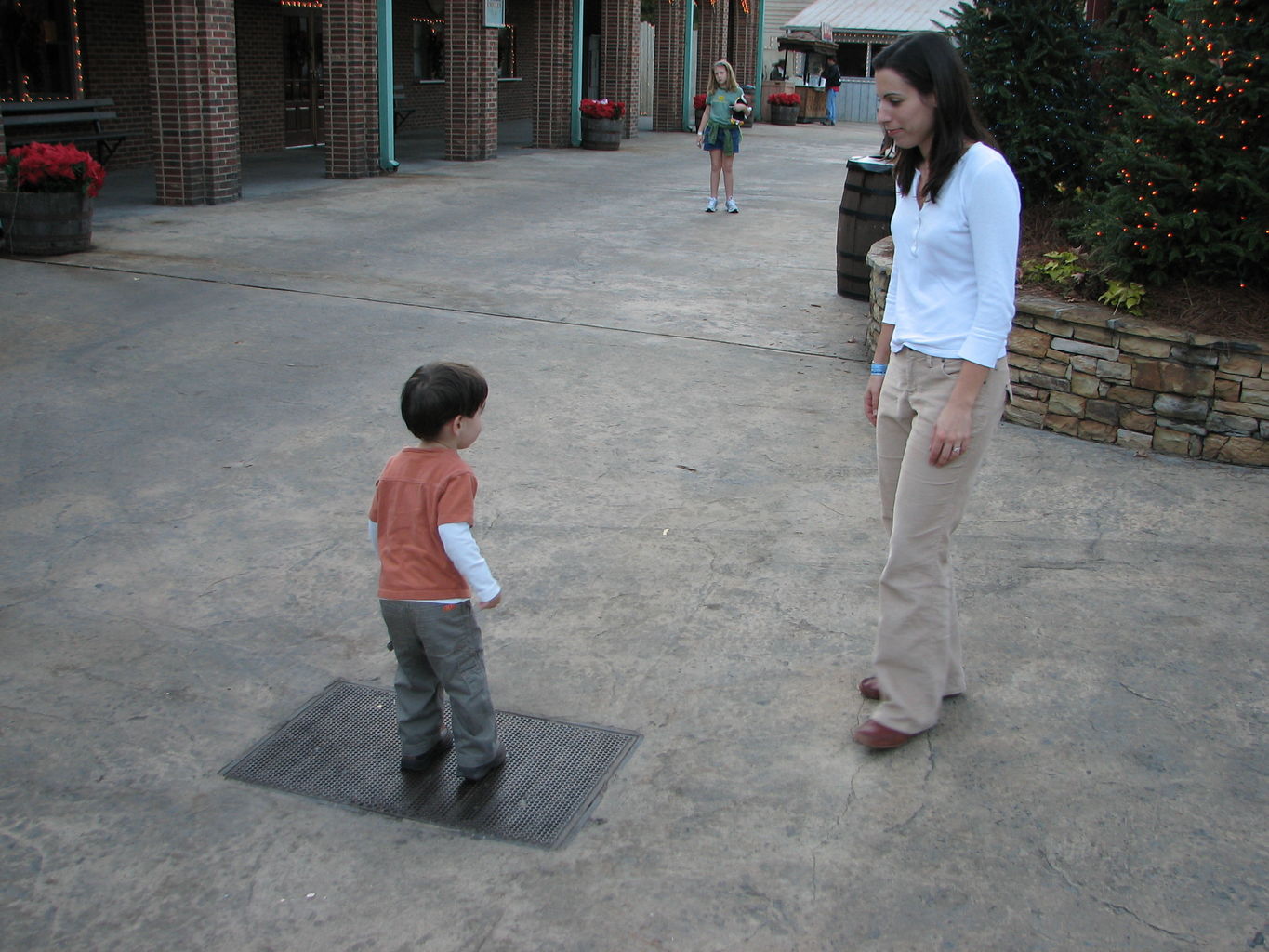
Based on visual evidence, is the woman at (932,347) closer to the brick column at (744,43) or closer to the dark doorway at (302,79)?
the dark doorway at (302,79)

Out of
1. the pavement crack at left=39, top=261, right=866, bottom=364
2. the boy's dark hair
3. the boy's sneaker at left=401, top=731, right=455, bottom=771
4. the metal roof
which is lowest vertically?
the boy's sneaker at left=401, top=731, right=455, bottom=771

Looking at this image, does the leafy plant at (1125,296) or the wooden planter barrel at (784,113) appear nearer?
the leafy plant at (1125,296)

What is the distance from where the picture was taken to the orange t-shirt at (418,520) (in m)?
3.02

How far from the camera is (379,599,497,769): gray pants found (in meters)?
3.10

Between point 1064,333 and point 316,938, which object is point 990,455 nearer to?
point 1064,333

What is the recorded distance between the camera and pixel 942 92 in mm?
3094

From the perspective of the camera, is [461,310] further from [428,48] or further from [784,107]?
[784,107]

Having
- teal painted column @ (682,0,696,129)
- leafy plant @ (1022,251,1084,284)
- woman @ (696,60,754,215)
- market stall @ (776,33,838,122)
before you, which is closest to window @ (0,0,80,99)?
woman @ (696,60,754,215)

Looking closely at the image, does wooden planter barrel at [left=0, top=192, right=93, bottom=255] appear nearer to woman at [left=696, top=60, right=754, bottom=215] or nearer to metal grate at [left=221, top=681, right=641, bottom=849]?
woman at [left=696, top=60, right=754, bottom=215]

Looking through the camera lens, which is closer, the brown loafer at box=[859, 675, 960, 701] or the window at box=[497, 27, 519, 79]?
the brown loafer at box=[859, 675, 960, 701]

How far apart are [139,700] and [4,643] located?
665mm

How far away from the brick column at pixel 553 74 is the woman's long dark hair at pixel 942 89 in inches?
768

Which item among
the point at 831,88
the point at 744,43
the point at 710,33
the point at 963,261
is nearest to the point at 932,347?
the point at 963,261

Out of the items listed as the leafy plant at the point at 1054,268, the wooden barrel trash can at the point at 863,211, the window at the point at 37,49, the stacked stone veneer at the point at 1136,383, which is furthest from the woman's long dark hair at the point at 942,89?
the window at the point at 37,49
